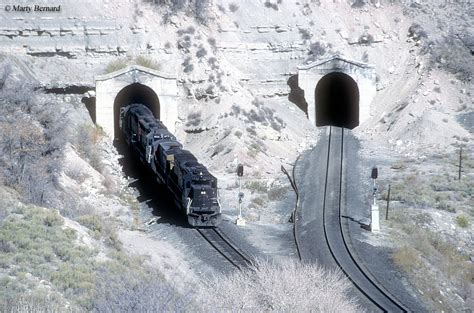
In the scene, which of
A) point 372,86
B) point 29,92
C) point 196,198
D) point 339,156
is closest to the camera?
point 196,198

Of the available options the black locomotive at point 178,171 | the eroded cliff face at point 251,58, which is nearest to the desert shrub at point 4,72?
the eroded cliff face at point 251,58

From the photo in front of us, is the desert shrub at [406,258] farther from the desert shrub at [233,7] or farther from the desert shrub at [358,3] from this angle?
the desert shrub at [358,3]

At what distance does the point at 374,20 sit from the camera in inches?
2675

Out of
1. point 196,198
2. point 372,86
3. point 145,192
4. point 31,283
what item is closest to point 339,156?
point 372,86

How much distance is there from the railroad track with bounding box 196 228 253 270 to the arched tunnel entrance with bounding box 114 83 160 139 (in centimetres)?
2066

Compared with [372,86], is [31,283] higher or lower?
lower

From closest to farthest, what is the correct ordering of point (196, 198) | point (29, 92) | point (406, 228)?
point (196, 198), point (406, 228), point (29, 92)

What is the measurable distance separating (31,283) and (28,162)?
1576cm

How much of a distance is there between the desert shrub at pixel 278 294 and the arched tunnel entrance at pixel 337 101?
3746 cm

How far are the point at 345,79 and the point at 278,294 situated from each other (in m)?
43.4

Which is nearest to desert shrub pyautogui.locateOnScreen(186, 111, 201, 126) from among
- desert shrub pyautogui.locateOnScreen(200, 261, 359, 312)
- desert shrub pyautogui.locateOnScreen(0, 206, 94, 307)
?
desert shrub pyautogui.locateOnScreen(0, 206, 94, 307)

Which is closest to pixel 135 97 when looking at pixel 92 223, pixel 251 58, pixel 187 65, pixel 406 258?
pixel 187 65

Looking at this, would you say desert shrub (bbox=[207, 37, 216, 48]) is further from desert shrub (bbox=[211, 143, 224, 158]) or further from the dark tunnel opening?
desert shrub (bbox=[211, 143, 224, 158])

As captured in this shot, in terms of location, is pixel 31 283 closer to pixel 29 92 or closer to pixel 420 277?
pixel 420 277
